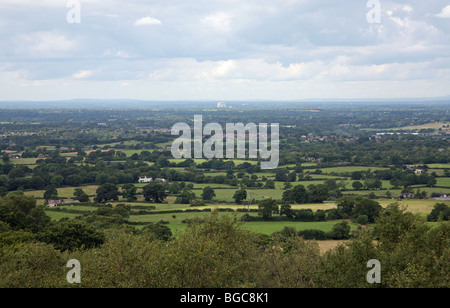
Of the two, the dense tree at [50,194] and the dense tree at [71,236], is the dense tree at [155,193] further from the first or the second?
the dense tree at [71,236]

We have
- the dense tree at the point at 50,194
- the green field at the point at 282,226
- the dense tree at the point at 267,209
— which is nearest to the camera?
the green field at the point at 282,226

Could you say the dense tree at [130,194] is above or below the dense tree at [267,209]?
below

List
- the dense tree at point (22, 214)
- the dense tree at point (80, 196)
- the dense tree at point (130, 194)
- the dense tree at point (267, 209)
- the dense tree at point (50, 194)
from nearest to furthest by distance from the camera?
the dense tree at point (22, 214), the dense tree at point (267, 209), the dense tree at point (80, 196), the dense tree at point (130, 194), the dense tree at point (50, 194)

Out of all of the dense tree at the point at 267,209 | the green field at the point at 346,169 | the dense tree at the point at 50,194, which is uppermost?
the dense tree at the point at 267,209

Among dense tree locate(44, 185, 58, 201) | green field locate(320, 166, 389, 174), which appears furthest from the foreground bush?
green field locate(320, 166, 389, 174)

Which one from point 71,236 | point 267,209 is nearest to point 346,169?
point 267,209

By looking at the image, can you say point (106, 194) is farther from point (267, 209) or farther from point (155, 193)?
point (267, 209)

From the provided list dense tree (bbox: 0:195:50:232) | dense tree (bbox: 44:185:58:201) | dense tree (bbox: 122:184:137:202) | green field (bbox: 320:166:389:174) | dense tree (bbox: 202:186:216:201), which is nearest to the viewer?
dense tree (bbox: 0:195:50:232)

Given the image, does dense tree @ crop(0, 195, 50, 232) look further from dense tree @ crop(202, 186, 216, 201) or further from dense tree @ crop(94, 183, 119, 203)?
dense tree @ crop(202, 186, 216, 201)

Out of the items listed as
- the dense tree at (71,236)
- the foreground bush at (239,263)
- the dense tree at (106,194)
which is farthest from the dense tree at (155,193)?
the foreground bush at (239,263)

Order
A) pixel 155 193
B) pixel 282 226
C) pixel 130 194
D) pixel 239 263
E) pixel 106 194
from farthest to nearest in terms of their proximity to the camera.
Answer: pixel 130 194, pixel 106 194, pixel 155 193, pixel 282 226, pixel 239 263
